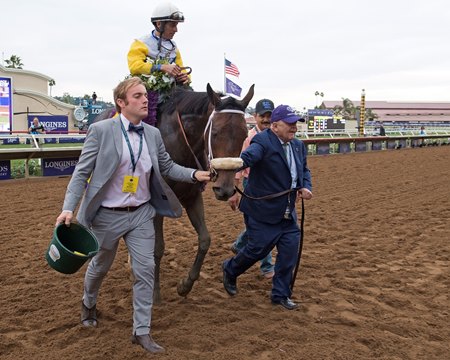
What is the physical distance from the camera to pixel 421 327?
149 inches

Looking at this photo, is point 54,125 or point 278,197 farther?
point 54,125

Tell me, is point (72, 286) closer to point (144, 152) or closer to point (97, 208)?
point (97, 208)

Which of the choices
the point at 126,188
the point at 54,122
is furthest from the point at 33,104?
the point at 126,188

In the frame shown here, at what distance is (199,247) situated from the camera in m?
4.51

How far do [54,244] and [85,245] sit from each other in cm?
27

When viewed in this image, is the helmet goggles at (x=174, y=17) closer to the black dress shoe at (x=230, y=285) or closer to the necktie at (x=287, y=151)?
the necktie at (x=287, y=151)

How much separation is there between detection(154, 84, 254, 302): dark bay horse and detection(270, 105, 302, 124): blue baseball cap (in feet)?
1.09

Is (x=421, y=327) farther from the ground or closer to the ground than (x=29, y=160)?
closer to the ground

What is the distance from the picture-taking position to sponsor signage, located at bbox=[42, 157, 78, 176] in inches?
533

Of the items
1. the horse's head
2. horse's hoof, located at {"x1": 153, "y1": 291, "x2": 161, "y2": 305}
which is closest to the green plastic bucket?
the horse's head

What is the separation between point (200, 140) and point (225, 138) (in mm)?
634

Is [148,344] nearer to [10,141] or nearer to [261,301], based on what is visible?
[261,301]

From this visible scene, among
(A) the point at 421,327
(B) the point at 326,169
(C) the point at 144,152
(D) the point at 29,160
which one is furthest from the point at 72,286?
(B) the point at 326,169

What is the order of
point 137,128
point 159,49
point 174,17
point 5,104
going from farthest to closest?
point 5,104 < point 159,49 < point 174,17 < point 137,128
